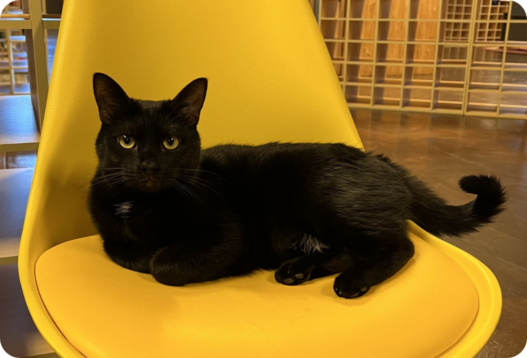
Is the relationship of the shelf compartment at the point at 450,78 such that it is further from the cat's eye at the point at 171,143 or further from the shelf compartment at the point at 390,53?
the cat's eye at the point at 171,143

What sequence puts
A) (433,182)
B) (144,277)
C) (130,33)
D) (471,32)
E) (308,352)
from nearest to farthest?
(308,352) < (144,277) < (130,33) < (433,182) < (471,32)

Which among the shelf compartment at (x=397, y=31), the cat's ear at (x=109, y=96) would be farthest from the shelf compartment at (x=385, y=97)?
the cat's ear at (x=109, y=96)

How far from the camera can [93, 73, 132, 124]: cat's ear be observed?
39.0 inches

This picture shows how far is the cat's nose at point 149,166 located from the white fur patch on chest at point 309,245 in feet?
1.08

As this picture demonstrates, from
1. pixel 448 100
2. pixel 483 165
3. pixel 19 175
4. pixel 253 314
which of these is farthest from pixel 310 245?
pixel 448 100

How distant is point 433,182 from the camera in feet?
9.20

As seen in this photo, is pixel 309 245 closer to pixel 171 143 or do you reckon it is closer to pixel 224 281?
pixel 224 281

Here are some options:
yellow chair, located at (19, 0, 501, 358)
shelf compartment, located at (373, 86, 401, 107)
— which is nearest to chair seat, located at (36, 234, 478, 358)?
yellow chair, located at (19, 0, 501, 358)

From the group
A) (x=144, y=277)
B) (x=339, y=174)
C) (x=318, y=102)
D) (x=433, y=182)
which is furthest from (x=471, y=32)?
(x=144, y=277)

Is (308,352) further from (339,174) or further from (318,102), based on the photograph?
(318,102)

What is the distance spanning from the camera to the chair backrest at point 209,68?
46.0 inches

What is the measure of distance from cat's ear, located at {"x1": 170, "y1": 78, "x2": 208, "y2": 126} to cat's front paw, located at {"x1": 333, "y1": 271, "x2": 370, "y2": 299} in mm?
429

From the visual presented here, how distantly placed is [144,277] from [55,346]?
0.72ft

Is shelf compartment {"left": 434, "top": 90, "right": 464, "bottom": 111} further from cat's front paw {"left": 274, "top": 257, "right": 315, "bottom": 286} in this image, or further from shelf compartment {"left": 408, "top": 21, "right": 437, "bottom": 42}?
cat's front paw {"left": 274, "top": 257, "right": 315, "bottom": 286}
